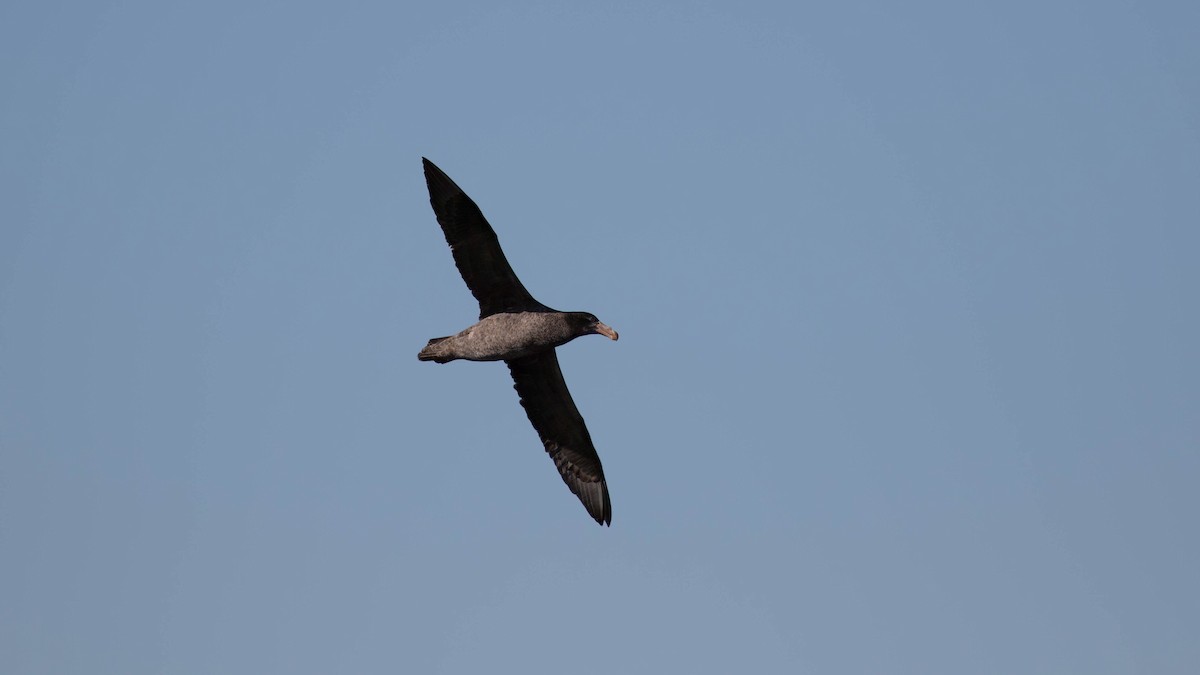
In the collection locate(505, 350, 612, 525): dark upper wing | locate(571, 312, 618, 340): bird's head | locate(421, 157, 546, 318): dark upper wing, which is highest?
locate(421, 157, 546, 318): dark upper wing

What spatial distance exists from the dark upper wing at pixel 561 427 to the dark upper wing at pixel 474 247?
5.47ft

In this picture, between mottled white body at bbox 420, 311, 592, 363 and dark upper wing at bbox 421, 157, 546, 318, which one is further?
mottled white body at bbox 420, 311, 592, 363

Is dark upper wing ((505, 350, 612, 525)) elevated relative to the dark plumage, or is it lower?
lower

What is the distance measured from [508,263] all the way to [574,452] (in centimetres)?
460

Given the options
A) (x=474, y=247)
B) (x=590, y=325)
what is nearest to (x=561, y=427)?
(x=590, y=325)

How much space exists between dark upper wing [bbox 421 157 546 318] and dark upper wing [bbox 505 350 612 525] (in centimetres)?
167

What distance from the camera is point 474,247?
28.1 m

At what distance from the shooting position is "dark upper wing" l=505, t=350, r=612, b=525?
98.8ft

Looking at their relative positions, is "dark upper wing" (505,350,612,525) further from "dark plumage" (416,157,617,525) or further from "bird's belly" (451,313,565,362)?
"bird's belly" (451,313,565,362)

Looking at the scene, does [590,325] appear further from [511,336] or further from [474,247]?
[474,247]

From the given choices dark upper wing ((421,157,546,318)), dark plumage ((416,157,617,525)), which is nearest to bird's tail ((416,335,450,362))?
dark plumage ((416,157,617,525))

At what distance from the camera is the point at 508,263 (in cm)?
2816

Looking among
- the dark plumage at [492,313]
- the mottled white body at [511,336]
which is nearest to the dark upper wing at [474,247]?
the dark plumage at [492,313]

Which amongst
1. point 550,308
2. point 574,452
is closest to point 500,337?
point 550,308
